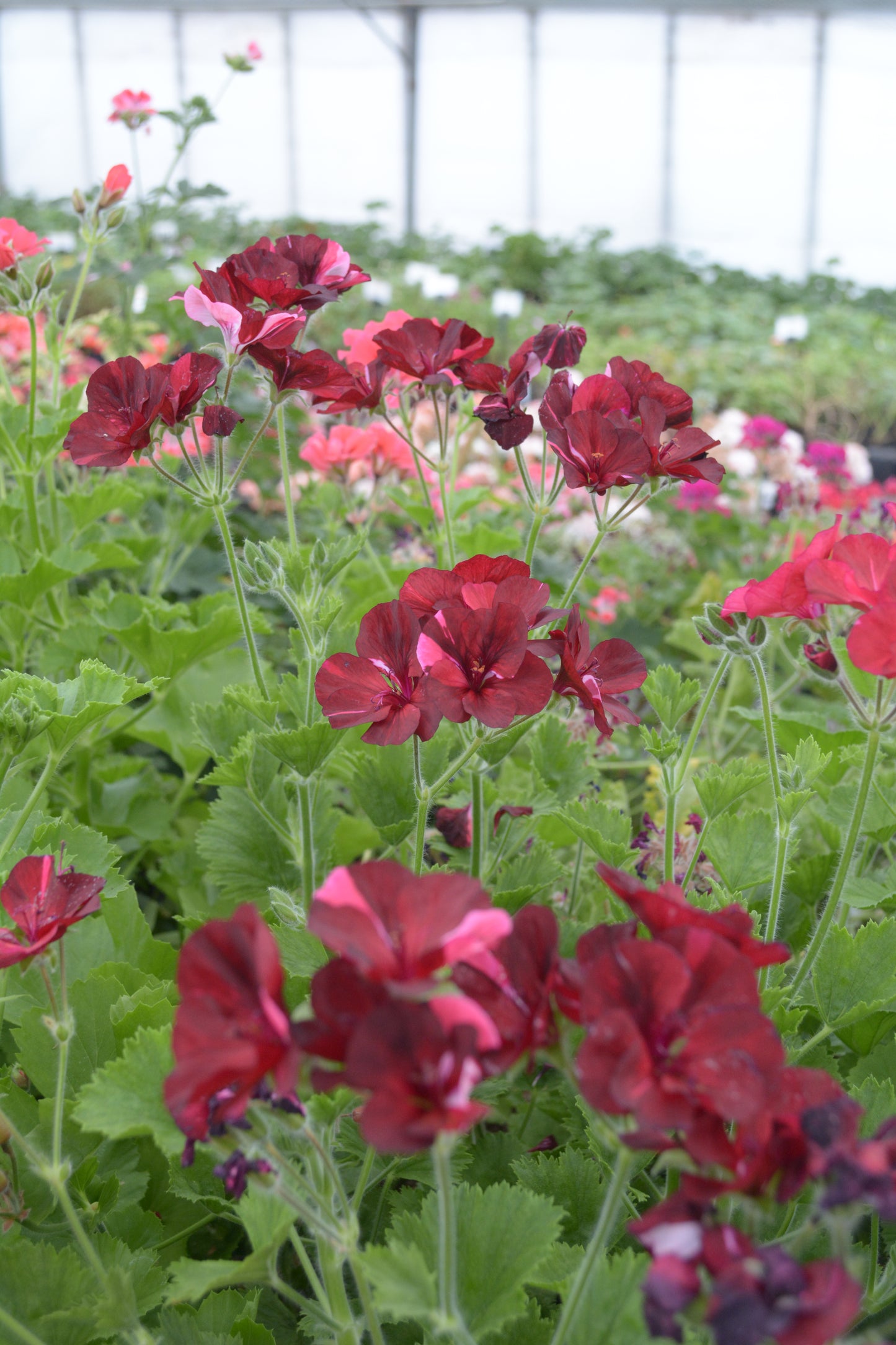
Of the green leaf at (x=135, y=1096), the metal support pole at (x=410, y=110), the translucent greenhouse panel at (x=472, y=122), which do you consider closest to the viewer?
the green leaf at (x=135, y=1096)

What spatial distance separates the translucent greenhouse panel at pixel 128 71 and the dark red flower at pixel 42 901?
12790 millimetres

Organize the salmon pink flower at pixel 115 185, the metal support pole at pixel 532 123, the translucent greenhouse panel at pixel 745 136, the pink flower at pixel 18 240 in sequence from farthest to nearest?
the metal support pole at pixel 532 123 < the translucent greenhouse panel at pixel 745 136 < the salmon pink flower at pixel 115 185 < the pink flower at pixel 18 240

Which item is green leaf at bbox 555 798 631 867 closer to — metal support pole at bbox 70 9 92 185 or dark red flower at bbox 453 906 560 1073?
dark red flower at bbox 453 906 560 1073

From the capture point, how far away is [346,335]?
113 cm

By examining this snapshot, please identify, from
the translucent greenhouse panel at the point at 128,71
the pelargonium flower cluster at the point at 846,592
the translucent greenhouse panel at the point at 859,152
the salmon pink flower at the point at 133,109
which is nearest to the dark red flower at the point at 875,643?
the pelargonium flower cluster at the point at 846,592

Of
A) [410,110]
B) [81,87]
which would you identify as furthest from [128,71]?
[410,110]

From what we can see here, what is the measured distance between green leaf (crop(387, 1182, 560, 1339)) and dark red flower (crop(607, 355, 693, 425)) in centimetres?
58

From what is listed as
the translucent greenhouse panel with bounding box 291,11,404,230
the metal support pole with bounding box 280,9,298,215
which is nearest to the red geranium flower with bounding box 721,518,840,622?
the translucent greenhouse panel with bounding box 291,11,404,230

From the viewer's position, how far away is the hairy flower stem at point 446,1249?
43cm

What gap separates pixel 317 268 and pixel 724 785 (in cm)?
57

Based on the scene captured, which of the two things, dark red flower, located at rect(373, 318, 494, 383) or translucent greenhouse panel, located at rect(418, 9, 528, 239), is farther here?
translucent greenhouse panel, located at rect(418, 9, 528, 239)

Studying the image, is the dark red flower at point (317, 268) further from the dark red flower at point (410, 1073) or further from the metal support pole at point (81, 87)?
the metal support pole at point (81, 87)

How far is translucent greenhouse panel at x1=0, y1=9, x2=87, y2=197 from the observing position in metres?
12.2

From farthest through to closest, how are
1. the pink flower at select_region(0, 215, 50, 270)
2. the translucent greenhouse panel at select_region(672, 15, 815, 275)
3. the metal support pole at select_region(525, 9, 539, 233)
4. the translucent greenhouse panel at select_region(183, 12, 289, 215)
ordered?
1. the translucent greenhouse panel at select_region(183, 12, 289, 215)
2. the metal support pole at select_region(525, 9, 539, 233)
3. the translucent greenhouse panel at select_region(672, 15, 815, 275)
4. the pink flower at select_region(0, 215, 50, 270)
